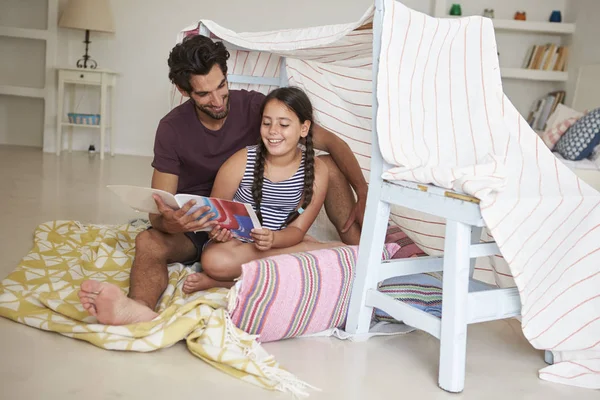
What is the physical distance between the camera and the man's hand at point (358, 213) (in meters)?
2.18

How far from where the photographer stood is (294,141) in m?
2.05

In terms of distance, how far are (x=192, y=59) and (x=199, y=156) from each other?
301 millimetres

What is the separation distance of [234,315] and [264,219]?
512 mm

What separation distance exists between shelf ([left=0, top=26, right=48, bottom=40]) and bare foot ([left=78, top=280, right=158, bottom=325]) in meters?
4.32

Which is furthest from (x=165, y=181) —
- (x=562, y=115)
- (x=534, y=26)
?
(x=534, y=26)

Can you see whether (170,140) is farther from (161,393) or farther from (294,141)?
(161,393)

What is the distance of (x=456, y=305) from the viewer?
148 centimetres

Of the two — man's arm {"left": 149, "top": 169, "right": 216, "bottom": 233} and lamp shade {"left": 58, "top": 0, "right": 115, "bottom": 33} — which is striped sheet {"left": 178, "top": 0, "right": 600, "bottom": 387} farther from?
lamp shade {"left": 58, "top": 0, "right": 115, "bottom": 33}

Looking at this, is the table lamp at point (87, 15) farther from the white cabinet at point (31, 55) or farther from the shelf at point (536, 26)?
the shelf at point (536, 26)

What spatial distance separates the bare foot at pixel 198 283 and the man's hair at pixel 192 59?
0.58 m

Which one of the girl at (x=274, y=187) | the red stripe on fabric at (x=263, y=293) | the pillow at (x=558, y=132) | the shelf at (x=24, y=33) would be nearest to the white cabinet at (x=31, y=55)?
the shelf at (x=24, y=33)

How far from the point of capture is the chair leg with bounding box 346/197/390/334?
5.66 ft

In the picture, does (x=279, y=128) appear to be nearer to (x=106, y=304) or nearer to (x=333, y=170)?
(x=333, y=170)

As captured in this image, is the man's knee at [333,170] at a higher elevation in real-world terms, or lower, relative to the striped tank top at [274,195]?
higher
